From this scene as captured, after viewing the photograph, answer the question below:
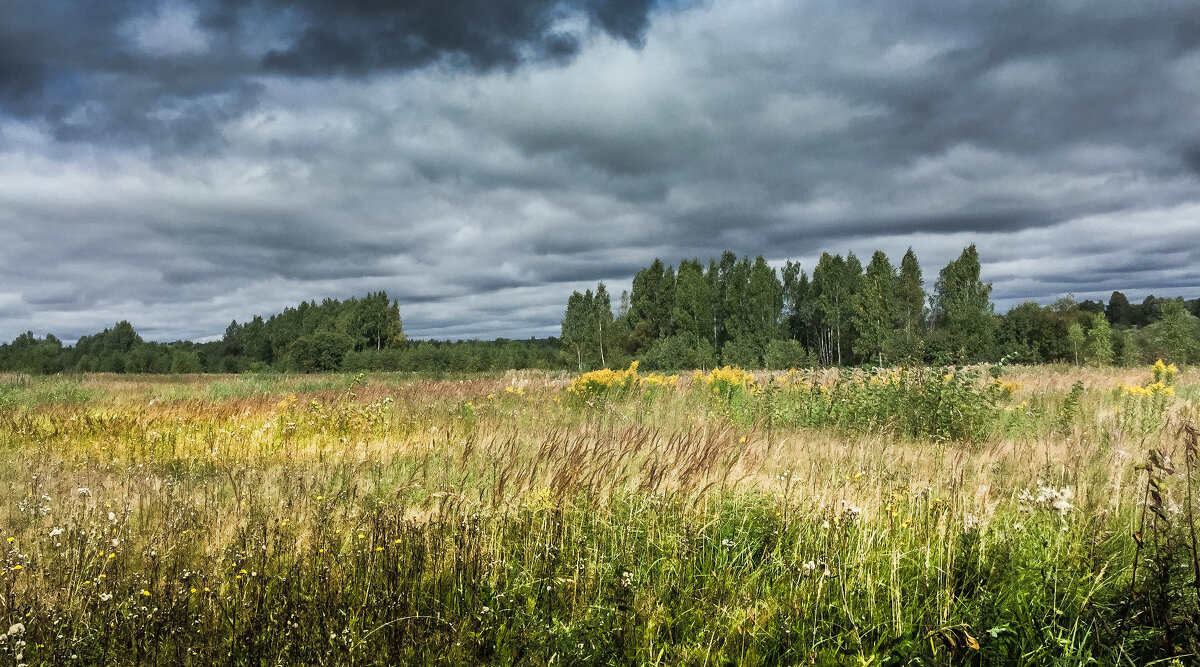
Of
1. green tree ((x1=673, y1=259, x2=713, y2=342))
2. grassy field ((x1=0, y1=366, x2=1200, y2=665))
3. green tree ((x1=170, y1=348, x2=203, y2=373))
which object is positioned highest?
green tree ((x1=673, y1=259, x2=713, y2=342))

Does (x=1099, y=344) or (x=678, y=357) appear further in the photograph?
(x=678, y=357)

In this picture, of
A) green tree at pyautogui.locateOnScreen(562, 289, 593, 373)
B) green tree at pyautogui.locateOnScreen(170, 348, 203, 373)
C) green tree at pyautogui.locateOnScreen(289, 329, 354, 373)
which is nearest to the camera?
green tree at pyautogui.locateOnScreen(562, 289, 593, 373)

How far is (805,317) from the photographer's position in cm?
5388

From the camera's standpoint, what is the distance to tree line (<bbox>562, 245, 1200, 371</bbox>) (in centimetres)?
4262

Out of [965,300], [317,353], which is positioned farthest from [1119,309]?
[317,353]

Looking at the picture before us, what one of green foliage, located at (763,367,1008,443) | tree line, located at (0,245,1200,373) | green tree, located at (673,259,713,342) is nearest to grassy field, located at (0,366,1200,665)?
green foliage, located at (763,367,1008,443)

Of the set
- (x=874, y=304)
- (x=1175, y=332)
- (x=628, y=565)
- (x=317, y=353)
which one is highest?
(x=874, y=304)

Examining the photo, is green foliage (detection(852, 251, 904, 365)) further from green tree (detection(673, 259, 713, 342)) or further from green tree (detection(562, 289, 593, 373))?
green tree (detection(562, 289, 593, 373))

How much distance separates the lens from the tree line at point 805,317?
140ft

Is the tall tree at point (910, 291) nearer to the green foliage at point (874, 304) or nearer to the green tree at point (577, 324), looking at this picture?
the green foliage at point (874, 304)

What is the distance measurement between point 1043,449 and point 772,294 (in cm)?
4216

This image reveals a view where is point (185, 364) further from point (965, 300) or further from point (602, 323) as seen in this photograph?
point (965, 300)

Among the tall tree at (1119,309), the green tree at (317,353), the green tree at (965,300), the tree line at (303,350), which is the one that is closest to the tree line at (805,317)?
the green tree at (965,300)

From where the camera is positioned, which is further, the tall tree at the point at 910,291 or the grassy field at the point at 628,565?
the tall tree at the point at 910,291
